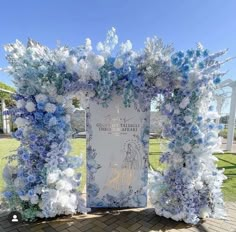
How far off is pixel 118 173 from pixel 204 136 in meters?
1.38

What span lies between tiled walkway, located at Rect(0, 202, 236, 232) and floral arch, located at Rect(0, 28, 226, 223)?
115 millimetres

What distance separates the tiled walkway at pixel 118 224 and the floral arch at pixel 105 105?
0.12 metres

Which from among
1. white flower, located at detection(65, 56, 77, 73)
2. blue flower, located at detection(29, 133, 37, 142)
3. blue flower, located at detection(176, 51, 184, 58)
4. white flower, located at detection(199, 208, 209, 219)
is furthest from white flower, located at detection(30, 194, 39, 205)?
blue flower, located at detection(176, 51, 184, 58)

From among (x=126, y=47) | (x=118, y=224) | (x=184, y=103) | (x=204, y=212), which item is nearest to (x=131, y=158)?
(x=118, y=224)

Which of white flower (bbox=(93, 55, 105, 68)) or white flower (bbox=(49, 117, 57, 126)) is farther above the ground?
white flower (bbox=(93, 55, 105, 68))

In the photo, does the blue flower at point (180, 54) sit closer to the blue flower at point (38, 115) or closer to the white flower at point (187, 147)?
the white flower at point (187, 147)

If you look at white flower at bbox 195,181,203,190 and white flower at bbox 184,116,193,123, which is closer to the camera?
white flower at bbox 184,116,193,123

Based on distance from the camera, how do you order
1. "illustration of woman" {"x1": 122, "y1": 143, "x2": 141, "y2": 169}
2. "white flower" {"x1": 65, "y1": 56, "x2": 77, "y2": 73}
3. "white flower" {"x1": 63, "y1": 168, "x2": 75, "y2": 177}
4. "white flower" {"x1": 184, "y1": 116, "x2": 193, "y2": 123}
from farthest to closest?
"illustration of woman" {"x1": 122, "y1": 143, "x2": 141, "y2": 169}, "white flower" {"x1": 63, "y1": 168, "x2": 75, "y2": 177}, "white flower" {"x1": 184, "y1": 116, "x2": 193, "y2": 123}, "white flower" {"x1": 65, "y1": 56, "x2": 77, "y2": 73}

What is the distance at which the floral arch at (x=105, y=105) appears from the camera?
8.38 ft

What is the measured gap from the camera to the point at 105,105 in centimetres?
283

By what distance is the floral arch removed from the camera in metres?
2.55

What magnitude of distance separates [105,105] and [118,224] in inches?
64.3

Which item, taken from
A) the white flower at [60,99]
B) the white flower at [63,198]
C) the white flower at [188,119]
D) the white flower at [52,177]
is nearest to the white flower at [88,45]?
the white flower at [60,99]

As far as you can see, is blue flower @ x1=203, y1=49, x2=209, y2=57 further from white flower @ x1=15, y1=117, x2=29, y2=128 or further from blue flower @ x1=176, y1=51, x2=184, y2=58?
white flower @ x1=15, y1=117, x2=29, y2=128
